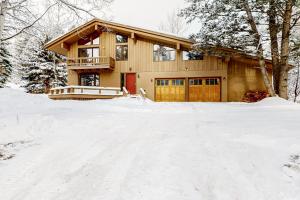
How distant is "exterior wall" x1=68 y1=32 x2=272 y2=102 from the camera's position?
20734 mm

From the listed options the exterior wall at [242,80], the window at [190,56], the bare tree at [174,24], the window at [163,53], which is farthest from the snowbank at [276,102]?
the bare tree at [174,24]

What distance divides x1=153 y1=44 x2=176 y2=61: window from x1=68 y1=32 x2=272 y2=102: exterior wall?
0.37m

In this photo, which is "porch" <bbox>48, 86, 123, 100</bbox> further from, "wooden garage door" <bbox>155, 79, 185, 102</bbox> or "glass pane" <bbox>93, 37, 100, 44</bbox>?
"glass pane" <bbox>93, 37, 100, 44</bbox>

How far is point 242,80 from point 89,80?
1439cm

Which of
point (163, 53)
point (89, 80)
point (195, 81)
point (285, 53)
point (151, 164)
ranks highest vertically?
point (163, 53)

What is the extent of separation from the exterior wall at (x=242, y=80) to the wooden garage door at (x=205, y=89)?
42.6 inches

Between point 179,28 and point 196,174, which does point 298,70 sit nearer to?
point 179,28

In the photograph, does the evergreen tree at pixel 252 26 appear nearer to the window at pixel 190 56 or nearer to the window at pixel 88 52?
the window at pixel 190 56

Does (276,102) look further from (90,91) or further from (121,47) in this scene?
(121,47)

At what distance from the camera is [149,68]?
74.2 feet

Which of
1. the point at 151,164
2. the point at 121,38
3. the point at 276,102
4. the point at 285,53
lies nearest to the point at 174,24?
the point at 121,38

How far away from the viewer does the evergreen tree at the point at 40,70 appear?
98.9ft

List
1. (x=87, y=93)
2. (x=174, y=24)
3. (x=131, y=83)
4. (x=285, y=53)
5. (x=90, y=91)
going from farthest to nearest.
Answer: (x=174, y=24), (x=131, y=83), (x=90, y=91), (x=87, y=93), (x=285, y=53)

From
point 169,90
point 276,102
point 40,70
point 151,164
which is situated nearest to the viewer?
point 151,164
